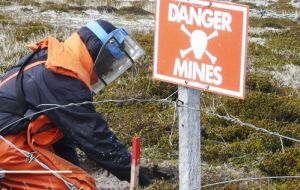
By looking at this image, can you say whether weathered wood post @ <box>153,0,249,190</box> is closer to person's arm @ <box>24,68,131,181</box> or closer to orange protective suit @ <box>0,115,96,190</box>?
person's arm @ <box>24,68,131,181</box>

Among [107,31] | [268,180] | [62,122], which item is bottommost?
[268,180]

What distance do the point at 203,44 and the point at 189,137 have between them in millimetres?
543

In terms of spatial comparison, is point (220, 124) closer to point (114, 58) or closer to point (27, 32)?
point (114, 58)

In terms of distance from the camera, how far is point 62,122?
450 centimetres

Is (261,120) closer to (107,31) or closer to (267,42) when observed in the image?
(107,31)

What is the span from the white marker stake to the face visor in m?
1.24

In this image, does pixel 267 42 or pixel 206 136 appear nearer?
pixel 206 136

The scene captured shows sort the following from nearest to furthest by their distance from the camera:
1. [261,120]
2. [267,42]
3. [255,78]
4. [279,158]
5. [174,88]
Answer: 1. [279,158]
2. [261,120]
3. [174,88]
4. [255,78]
5. [267,42]

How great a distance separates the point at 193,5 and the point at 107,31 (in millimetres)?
1490

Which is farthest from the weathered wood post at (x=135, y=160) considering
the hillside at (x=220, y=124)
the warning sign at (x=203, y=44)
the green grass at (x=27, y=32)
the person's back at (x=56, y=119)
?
the green grass at (x=27, y=32)

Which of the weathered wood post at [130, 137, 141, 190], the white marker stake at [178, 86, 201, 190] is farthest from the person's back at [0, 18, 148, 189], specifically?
the white marker stake at [178, 86, 201, 190]

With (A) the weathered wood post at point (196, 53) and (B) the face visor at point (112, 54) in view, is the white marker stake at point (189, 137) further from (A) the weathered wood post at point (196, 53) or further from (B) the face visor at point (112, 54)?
(B) the face visor at point (112, 54)

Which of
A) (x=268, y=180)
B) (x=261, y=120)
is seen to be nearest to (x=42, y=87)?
(x=268, y=180)

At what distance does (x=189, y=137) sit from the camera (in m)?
3.50
